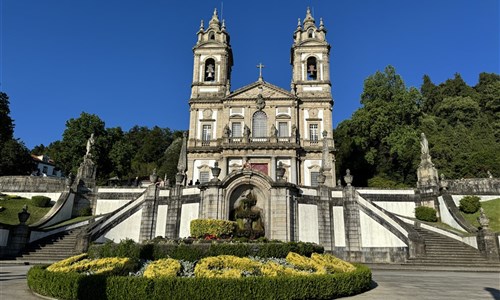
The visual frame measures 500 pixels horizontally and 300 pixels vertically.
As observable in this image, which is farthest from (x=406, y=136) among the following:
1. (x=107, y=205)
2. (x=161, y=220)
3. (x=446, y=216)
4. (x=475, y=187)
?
(x=107, y=205)

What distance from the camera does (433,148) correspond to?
1469 inches

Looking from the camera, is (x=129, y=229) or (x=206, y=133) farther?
(x=206, y=133)

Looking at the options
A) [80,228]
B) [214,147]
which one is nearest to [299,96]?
[214,147]

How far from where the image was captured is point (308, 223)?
67.6 feet

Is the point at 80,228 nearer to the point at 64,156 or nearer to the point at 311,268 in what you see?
the point at 311,268

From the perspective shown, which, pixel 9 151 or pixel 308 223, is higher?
pixel 9 151

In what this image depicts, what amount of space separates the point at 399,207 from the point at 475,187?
5.99 m

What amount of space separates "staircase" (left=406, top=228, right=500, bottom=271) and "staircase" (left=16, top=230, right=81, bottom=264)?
1909 cm

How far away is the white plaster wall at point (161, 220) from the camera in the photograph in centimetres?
2217

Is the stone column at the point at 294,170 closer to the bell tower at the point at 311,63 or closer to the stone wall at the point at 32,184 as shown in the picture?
the bell tower at the point at 311,63

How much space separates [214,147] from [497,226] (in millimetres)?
24267

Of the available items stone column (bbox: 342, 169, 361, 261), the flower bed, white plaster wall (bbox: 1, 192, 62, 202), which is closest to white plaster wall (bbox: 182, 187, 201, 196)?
stone column (bbox: 342, 169, 361, 261)

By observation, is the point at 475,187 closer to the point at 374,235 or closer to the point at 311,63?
the point at 374,235

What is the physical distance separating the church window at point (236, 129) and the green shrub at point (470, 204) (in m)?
20.8
